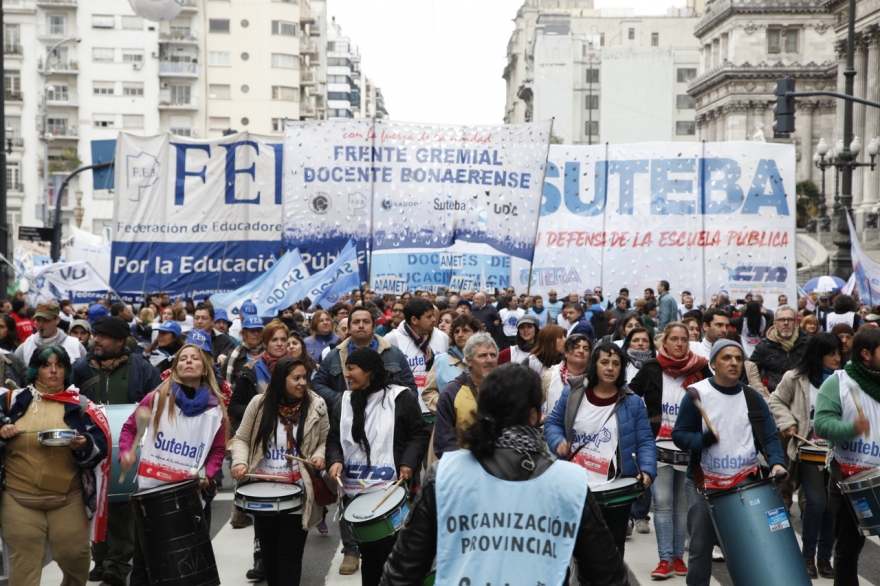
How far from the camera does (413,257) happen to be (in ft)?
57.1

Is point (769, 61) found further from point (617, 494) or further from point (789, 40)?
point (617, 494)

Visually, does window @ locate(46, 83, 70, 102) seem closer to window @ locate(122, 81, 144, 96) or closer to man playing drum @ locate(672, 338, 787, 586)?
window @ locate(122, 81, 144, 96)

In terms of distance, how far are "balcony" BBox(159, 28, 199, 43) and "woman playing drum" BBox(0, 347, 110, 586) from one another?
70617 mm

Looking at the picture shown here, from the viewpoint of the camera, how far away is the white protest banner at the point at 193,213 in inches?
728

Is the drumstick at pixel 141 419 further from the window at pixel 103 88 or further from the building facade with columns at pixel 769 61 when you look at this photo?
the building facade with columns at pixel 769 61

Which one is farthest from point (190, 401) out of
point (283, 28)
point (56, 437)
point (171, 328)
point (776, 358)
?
point (283, 28)

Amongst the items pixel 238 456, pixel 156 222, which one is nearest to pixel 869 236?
pixel 156 222

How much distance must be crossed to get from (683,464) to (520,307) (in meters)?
10.8

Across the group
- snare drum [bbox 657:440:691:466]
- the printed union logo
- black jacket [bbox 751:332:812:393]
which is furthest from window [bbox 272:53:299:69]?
snare drum [bbox 657:440:691:466]

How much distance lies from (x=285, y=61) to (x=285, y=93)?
2232 millimetres

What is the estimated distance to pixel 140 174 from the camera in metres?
18.7

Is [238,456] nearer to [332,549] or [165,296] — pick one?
[332,549]

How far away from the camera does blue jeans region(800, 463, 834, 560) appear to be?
6895 millimetres

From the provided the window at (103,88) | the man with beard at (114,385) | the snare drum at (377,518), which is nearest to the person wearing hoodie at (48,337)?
the man with beard at (114,385)
